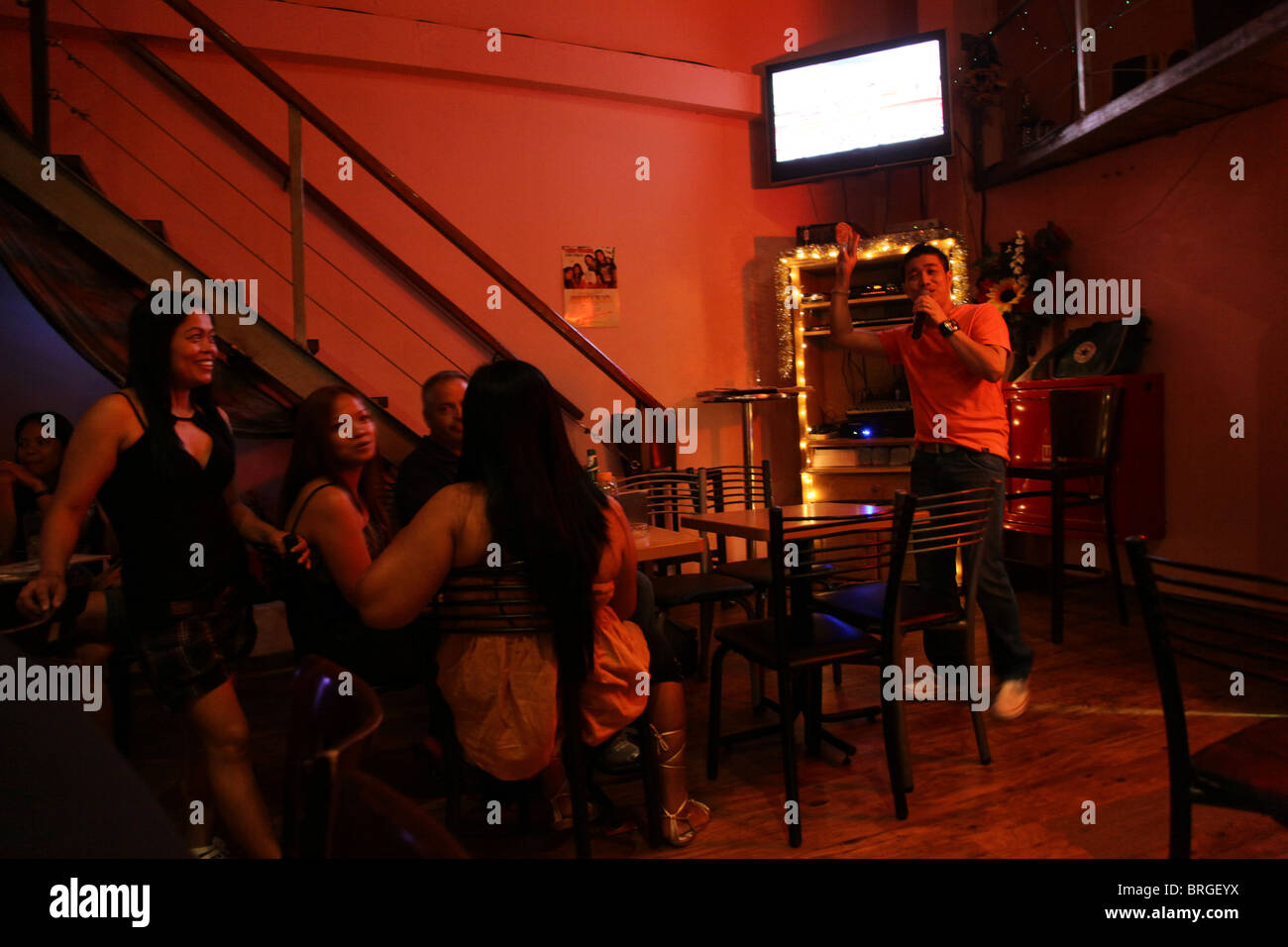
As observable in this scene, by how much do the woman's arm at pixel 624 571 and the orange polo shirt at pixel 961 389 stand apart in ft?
5.09

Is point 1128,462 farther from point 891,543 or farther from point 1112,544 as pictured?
point 891,543

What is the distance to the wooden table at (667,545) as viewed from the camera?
8.89 ft

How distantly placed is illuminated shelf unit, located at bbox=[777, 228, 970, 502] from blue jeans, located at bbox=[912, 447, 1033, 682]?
2459 mm

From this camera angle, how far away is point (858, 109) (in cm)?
Answer: 573

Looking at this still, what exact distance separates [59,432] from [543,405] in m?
3.03

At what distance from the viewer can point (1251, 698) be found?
128 inches

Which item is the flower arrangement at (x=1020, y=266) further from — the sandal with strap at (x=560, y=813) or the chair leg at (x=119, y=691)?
the chair leg at (x=119, y=691)

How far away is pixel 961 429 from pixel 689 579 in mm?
1243

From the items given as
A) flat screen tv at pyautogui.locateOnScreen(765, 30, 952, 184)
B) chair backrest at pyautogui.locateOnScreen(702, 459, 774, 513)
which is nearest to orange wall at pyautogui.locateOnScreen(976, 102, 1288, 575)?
flat screen tv at pyautogui.locateOnScreen(765, 30, 952, 184)

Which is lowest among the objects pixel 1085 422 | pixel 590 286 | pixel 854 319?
pixel 1085 422

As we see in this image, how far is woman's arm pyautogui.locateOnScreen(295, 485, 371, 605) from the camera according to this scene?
7.48 feet

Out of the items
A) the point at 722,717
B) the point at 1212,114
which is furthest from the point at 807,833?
the point at 1212,114

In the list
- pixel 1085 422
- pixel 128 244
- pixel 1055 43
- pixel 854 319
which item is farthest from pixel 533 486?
pixel 1055 43

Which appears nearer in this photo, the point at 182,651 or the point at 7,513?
the point at 182,651
